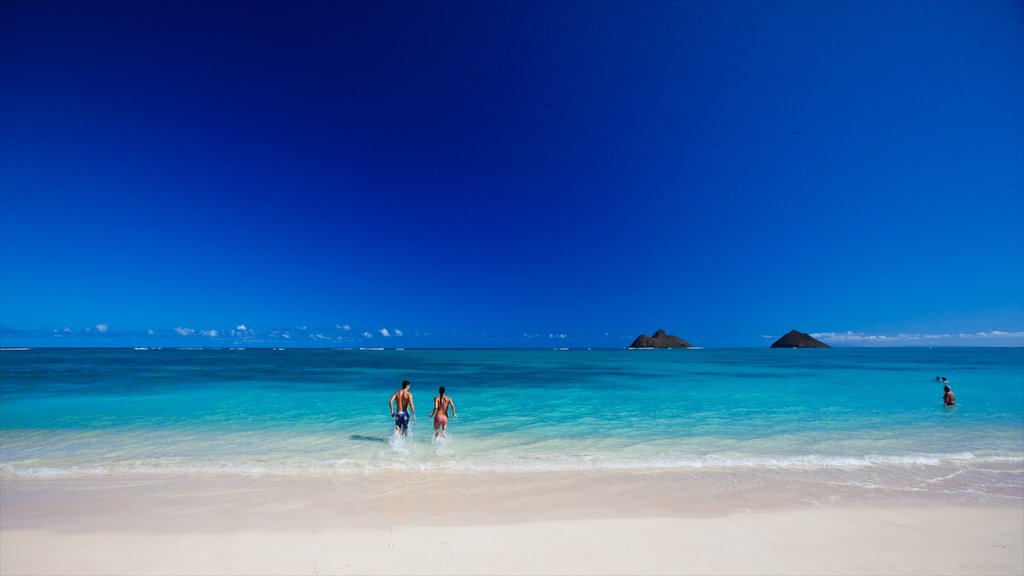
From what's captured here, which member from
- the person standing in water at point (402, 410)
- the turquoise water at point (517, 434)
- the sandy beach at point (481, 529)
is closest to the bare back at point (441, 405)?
the person standing in water at point (402, 410)

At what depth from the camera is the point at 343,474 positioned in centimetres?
833

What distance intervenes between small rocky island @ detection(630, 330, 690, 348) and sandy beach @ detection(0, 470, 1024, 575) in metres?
174

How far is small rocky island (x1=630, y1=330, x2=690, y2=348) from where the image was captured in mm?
173125

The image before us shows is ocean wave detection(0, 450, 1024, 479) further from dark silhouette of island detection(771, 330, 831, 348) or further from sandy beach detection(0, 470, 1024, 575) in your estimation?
dark silhouette of island detection(771, 330, 831, 348)

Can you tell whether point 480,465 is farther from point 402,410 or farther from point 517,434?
point 517,434

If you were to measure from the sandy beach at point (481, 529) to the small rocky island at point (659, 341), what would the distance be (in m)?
174

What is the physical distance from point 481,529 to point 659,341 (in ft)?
591

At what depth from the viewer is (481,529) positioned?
582 centimetres

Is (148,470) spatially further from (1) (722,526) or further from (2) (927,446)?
(2) (927,446)

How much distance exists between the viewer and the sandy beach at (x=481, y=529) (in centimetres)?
496

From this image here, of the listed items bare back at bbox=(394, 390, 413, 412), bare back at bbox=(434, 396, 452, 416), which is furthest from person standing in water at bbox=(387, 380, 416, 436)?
bare back at bbox=(434, 396, 452, 416)

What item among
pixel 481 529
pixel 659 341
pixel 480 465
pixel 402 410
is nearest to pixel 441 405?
pixel 402 410

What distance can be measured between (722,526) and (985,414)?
1872 centimetres

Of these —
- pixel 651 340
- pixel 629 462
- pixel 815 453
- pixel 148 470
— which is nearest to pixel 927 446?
pixel 815 453
